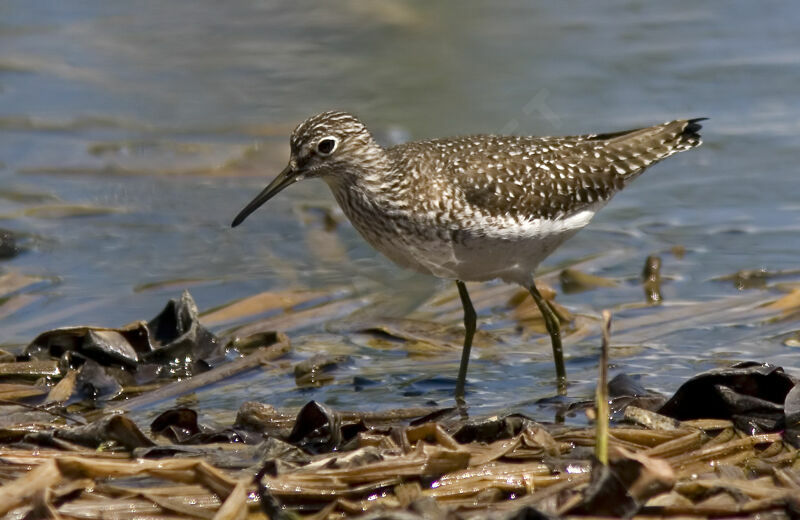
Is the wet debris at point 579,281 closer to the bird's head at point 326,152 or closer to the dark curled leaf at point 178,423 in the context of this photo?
the bird's head at point 326,152

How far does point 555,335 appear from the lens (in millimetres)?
7777

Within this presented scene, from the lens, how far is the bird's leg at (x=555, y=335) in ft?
24.6

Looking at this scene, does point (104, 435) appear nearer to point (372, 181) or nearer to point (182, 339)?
point (182, 339)

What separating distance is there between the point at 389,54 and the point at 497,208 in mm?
6746

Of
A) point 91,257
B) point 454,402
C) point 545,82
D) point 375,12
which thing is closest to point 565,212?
point 454,402

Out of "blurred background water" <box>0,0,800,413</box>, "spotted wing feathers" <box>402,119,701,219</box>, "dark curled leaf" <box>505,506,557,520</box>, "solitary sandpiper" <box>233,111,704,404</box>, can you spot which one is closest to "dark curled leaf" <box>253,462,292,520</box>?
"dark curled leaf" <box>505,506,557,520</box>

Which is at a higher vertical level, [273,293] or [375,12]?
[375,12]

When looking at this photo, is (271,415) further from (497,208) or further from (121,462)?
(497,208)

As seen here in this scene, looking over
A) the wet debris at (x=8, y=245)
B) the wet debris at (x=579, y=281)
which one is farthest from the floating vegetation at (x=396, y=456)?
the wet debris at (x=8, y=245)

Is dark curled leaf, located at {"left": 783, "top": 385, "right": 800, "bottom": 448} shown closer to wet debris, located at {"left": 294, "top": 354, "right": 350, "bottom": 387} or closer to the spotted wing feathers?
the spotted wing feathers

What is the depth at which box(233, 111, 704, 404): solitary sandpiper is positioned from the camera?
7.43 meters

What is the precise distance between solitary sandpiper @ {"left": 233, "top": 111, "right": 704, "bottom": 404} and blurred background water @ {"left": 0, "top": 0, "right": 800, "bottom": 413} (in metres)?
0.69

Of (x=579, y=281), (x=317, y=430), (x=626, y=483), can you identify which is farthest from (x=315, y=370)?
(x=626, y=483)

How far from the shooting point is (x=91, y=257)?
1002cm
